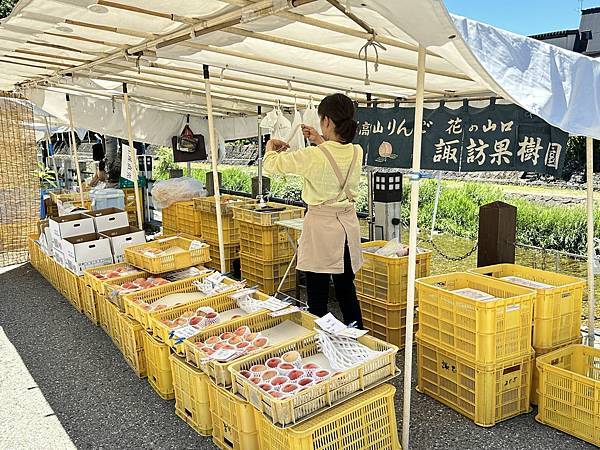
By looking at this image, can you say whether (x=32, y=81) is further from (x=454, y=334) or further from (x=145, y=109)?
(x=454, y=334)

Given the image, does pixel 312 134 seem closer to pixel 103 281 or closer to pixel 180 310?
pixel 180 310

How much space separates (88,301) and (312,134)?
323 cm

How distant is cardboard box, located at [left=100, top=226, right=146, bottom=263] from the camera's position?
561 centimetres

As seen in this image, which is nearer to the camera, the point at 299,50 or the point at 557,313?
the point at 557,313

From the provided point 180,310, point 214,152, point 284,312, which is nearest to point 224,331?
point 284,312

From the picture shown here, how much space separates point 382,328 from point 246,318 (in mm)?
1563

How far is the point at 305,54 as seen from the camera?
3875mm

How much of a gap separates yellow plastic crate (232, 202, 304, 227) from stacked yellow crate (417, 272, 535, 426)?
2.57 meters

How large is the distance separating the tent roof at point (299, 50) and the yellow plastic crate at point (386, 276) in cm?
160

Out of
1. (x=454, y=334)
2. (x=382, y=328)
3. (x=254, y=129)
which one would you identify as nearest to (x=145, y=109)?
(x=254, y=129)

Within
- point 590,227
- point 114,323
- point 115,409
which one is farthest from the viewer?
point 114,323

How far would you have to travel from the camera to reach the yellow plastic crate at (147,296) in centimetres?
378

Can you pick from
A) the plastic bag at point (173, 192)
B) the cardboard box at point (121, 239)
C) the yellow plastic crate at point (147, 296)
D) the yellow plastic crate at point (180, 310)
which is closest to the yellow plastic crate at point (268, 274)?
the cardboard box at point (121, 239)

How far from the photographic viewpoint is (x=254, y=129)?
30.5ft
